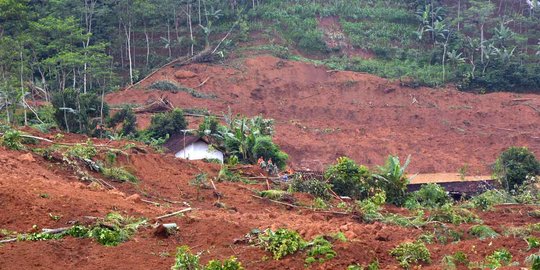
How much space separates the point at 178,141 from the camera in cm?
2527

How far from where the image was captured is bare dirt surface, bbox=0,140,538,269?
898 centimetres

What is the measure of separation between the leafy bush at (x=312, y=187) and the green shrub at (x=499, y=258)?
7.66 m

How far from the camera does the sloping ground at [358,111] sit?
32.6m

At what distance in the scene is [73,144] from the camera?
16281 millimetres

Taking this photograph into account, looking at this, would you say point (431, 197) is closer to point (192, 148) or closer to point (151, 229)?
point (192, 148)

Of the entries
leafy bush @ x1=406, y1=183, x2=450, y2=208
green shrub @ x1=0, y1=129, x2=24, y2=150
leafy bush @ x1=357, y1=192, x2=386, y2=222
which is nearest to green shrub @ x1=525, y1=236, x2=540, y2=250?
leafy bush @ x1=357, y1=192, x2=386, y2=222

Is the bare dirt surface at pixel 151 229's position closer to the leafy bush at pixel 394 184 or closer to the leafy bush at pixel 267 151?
the leafy bush at pixel 394 184

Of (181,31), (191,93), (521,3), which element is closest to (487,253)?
(191,93)

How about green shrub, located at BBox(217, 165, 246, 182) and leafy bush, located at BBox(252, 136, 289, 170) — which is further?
leafy bush, located at BBox(252, 136, 289, 170)

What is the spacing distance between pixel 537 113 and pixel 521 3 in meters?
12.3

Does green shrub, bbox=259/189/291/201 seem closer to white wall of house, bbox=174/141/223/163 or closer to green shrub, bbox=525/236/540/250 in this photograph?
green shrub, bbox=525/236/540/250

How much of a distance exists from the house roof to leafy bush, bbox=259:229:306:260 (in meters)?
14.6

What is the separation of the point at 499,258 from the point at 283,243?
2.51 m

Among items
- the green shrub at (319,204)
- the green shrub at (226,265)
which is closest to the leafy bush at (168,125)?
the green shrub at (319,204)
